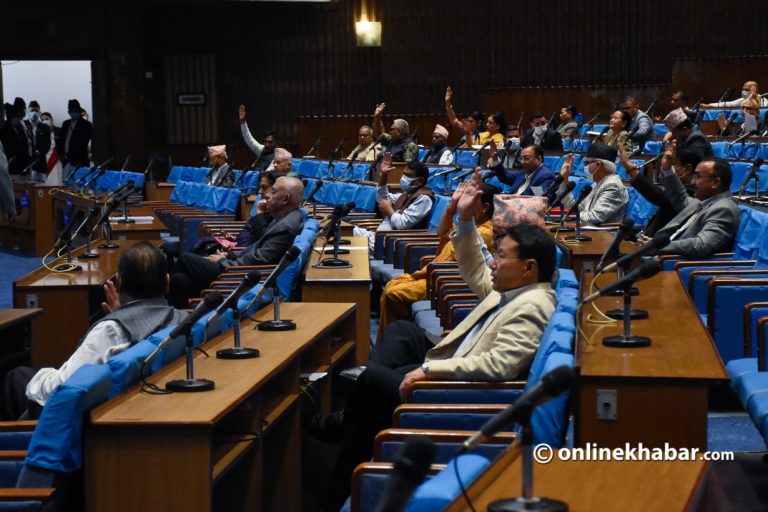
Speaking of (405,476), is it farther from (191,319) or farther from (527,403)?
(191,319)

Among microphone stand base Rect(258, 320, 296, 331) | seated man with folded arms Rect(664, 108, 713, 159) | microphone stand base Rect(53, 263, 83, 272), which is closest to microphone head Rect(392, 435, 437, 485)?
microphone stand base Rect(258, 320, 296, 331)

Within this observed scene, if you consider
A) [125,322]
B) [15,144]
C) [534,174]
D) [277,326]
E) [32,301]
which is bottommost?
[32,301]

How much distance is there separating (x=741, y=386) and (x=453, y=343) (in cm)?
100

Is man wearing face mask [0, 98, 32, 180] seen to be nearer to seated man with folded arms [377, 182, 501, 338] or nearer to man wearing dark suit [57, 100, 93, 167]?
man wearing dark suit [57, 100, 93, 167]

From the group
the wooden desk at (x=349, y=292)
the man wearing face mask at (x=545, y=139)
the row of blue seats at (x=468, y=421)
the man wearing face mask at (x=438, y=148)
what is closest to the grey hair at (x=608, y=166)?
the wooden desk at (x=349, y=292)

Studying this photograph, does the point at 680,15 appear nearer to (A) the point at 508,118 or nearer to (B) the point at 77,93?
(A) the point at 508,118

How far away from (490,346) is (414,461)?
2234 mm

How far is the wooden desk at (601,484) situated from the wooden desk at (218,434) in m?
1.03

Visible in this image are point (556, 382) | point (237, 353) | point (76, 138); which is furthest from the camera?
point (76, 138)

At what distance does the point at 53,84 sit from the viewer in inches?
818

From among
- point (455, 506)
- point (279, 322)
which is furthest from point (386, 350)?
point (455, 506)

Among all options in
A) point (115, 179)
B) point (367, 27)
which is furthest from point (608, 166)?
point (367, 27)

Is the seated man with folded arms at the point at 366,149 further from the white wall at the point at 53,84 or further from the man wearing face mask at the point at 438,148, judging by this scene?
the white wall at the point at 53,84

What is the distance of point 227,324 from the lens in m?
4.59
